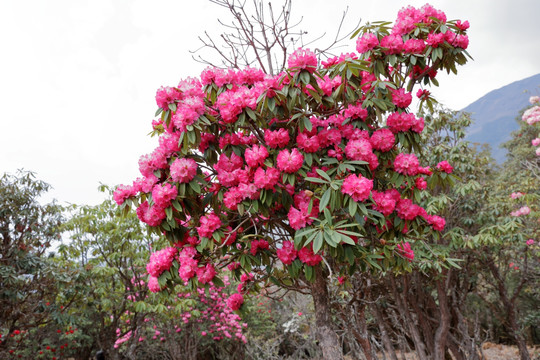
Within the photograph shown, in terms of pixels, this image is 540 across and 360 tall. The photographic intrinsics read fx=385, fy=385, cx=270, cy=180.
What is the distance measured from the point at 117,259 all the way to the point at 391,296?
4189 millimetres

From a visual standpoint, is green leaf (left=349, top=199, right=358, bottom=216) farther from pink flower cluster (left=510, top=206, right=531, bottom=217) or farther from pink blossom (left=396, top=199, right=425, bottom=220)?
pink flower cluster (left=510, top=206, right=531, bottom=217)

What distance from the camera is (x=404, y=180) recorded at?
1.87 metres

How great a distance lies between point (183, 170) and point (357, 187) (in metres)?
0.76

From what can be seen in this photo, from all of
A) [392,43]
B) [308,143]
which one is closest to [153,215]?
[308,143]

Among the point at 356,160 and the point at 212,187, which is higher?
the point at 212,187

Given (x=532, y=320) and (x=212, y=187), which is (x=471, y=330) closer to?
(x=532, y=320)

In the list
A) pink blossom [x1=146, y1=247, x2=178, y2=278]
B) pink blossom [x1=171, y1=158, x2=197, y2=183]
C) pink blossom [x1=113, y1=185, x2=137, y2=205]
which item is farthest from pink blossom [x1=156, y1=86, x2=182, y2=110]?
pink blossom [x1=146, y1=247, x2=178, y2=278]

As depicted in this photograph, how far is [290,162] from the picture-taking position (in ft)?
5.46

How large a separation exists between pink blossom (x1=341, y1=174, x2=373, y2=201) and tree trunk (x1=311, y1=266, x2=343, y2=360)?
1.99 ft

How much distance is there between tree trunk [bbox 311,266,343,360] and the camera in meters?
2.04

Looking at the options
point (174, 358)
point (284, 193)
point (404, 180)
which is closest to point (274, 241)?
point (284, 193)

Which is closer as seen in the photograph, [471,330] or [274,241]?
[274,241]

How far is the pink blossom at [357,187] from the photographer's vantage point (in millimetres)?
1536

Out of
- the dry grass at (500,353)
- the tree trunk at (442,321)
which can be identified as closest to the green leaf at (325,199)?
the tree trunk at (442,321)
